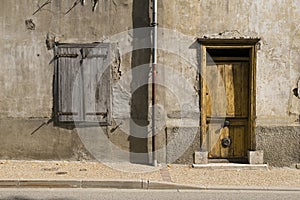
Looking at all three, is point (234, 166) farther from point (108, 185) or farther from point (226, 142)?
point (108, 185)

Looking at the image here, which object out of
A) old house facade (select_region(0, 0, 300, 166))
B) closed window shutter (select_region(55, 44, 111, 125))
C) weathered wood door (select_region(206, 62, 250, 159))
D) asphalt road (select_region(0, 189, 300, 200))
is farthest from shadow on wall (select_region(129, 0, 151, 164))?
asphalt road (select_region(0, 189, 300, 200))

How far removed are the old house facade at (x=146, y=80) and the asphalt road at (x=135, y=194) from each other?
1872 mm

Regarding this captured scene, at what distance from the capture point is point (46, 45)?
9.49 meters

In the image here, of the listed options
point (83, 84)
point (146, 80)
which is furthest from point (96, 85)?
point (146, 80)

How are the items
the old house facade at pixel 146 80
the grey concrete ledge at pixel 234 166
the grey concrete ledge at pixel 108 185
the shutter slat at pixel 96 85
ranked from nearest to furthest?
the grey concrete ledge at pixel 108 185 < the grey concrete ledge at pixel 234 166 < the old house facade at pixel 146 80 < the shutter slat at pixel 96 85

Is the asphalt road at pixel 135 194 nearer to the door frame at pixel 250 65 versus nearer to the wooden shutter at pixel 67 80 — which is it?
the door frame at pixel 250 65

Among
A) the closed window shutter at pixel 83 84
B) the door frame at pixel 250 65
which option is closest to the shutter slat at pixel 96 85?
the closed window shutter at pixel 83 84

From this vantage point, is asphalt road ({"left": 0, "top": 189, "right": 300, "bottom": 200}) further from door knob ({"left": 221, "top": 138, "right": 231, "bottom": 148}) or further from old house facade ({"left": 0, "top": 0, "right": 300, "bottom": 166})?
door knob ({"left": 221, "top": 138, "right": 231, "bottom": 148})

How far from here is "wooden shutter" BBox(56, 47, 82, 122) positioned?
9469 mm

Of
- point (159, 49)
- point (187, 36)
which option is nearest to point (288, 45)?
point (187, 36)

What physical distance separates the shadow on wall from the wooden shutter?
1.17 meters

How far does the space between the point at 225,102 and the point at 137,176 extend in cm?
256

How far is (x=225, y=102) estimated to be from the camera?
31.1 feet

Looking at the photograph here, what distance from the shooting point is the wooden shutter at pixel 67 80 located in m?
9.47
